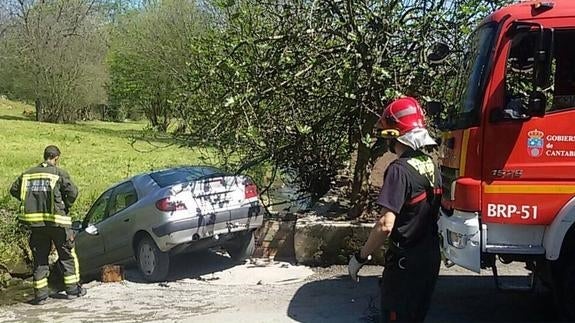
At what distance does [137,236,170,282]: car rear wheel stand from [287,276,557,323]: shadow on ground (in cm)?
193

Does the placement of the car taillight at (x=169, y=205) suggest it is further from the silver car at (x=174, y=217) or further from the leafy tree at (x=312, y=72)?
the leafy tree at (x=312, y=72)

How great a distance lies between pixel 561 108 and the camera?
576 centimetres

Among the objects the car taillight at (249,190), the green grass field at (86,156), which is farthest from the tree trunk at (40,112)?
the car taillight at (249,190)

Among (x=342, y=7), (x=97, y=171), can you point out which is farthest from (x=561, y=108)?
(x=97, y=171)

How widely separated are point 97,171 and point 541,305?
16133mm

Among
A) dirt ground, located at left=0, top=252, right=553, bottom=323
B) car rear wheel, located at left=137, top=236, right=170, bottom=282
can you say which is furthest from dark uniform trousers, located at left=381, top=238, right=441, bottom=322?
car rear wheel, located at left=137, top=236, right=170, bottom=282

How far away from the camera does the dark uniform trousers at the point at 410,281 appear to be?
4.20 m

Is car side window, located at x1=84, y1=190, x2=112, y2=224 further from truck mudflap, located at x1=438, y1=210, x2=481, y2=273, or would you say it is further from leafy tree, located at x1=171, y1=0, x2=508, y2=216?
truck mudflap, located at x1=438, y1=210, x2=481, y2=273

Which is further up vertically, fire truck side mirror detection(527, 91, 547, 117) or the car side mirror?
fire truck side mirror detection(527, 91, 547, 117)

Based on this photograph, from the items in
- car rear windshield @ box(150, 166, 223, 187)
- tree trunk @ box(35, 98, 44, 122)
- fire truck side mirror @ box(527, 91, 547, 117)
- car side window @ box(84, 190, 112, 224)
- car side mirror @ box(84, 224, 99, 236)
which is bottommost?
car side mirror @ box(84, 224, 99, 236)

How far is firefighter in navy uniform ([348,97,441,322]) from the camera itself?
4.19 m

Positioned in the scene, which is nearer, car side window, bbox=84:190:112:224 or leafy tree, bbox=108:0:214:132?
car side window, bbox=84:190:112:224

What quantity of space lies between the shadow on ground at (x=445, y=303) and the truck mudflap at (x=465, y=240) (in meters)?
0.97

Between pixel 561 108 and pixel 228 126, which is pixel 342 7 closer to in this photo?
pixel 228 126
